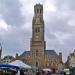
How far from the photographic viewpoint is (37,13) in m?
137

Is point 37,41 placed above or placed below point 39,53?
above

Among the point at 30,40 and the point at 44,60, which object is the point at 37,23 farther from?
the point at 44,60

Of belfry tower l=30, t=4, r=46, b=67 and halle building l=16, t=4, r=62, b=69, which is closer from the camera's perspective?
belfry tower l=30, t=4, r=46, b=67

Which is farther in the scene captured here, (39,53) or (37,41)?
(37,41)

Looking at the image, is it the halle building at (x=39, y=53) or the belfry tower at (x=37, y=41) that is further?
the halle building at (x=39, y=53)

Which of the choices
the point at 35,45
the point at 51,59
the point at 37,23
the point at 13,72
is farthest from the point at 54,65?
the point at 13,72

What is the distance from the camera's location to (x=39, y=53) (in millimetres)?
128375

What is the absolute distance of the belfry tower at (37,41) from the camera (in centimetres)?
12862

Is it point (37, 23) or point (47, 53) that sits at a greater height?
point (37, 23)

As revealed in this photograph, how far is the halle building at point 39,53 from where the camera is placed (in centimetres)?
12875

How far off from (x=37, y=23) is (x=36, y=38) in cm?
762

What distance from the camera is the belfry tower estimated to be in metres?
129

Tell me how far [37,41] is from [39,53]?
562 centimetres

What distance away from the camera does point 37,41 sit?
129375 millimetres
